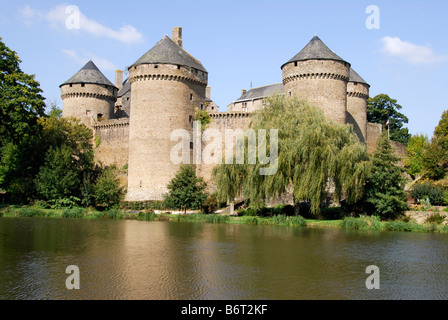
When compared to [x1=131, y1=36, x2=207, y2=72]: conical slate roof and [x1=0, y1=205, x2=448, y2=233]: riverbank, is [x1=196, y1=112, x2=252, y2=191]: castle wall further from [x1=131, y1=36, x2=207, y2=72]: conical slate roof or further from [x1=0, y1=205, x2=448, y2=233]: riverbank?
[x1=0, y1=205, x2=448, y2=233]: riverbank

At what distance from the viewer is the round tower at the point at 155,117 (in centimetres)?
2878

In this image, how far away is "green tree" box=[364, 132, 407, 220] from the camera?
21172mm

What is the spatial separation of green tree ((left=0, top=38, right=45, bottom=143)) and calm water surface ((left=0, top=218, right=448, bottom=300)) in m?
8.49

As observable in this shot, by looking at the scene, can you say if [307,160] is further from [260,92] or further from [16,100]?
[260,92]

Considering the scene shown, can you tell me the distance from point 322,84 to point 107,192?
46.6 ft

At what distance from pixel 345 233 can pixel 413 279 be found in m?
7.73

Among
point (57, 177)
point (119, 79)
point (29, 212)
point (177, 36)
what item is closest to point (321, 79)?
point (177, 36)

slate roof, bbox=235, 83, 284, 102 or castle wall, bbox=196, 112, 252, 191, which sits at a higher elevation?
slate roof, bbox=235, 83, 284, 102

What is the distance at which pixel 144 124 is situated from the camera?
95.8ft

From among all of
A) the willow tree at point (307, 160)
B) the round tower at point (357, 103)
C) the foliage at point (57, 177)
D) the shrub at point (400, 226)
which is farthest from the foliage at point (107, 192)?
the round tower at point (357, 103)

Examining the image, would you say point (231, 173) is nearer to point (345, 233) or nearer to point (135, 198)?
point (345, 233)

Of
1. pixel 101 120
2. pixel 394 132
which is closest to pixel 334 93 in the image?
pixel 101 120

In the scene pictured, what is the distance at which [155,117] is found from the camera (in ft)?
95.3

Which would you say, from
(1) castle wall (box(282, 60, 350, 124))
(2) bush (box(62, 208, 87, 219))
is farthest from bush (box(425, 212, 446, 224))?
(2) bush (box(62, 208, 87, 219))
